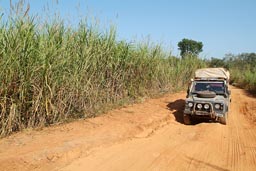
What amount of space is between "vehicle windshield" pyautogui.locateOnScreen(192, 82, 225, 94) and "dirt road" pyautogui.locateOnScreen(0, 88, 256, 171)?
1765 mm

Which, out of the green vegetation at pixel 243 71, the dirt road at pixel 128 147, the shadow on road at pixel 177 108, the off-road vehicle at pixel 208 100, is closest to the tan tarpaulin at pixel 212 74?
the off-road vehicle at pixel 208 100

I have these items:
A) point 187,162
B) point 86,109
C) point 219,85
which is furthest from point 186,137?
point 219,85

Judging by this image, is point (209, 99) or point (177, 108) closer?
point (209, 99)

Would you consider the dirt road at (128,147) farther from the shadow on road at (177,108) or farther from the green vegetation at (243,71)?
the green vegetation at (243,71)

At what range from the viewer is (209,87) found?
31.7 feet

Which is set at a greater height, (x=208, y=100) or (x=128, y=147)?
(x=208, y=100)

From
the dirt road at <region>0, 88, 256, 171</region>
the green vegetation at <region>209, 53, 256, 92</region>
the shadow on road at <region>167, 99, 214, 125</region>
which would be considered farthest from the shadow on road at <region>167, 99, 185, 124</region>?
the green vegetation at <region>209, 53, 256, 92</region>

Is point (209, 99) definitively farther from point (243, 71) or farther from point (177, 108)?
point (243, 71)

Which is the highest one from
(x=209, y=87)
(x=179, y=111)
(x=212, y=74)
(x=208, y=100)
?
(x=212, y=74)

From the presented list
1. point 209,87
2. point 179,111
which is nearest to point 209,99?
point 209,87

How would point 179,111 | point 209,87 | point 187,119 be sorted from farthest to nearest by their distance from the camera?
point 179,111 → point 209,87 → point 187,119

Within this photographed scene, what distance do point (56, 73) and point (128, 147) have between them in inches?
96.8

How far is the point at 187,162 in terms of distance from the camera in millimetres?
4875

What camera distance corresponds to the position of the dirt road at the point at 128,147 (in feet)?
14.8
